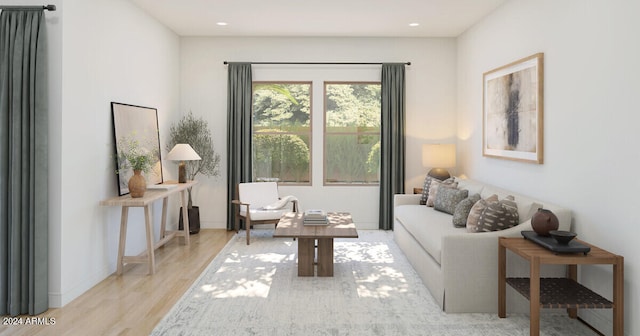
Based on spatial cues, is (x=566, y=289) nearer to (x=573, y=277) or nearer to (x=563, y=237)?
(x=573, y=277)

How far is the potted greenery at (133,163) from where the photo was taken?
4582 millimetres

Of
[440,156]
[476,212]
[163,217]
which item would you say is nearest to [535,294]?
[476,212]

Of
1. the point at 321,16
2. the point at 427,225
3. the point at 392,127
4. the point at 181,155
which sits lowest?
the point at 427,225

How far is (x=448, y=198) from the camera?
5.36 metres

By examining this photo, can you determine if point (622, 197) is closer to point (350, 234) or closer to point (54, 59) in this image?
point (350, 234)

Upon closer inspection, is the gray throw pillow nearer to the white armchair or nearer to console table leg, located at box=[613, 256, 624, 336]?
the white armchair

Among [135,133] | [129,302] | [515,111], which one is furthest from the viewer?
[135,133]

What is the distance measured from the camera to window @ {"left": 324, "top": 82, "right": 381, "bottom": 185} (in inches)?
280

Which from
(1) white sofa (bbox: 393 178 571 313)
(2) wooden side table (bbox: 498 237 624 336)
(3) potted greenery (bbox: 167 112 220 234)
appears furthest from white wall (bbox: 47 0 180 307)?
(2) wooden side table (bbox: 498 237 624 336)

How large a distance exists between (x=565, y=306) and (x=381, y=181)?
161 inches

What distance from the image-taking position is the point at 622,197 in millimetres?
3139

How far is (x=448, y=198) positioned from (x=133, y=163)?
341 centimetres

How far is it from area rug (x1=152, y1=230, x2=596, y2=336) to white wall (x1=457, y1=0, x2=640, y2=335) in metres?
0.69

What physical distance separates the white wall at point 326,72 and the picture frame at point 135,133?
1.20 metres
